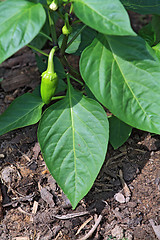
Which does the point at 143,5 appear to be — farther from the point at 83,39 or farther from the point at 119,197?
the point at 119,197

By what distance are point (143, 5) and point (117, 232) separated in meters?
1.04

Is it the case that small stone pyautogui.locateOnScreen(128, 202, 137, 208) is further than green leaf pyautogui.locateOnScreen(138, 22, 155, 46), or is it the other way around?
green leaf pyautogui.locateOnScreen(138, 22, 155, 46)

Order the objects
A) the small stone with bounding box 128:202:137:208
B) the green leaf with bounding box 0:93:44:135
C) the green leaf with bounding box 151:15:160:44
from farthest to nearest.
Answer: the green leaf with bounding box 151:15:160:44, the small stone with bounding box 128:202:137:208, the green leaf with bounding box 0:93:44:135

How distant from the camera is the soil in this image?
53.7 inches

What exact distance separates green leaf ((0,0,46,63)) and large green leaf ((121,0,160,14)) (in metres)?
0.51

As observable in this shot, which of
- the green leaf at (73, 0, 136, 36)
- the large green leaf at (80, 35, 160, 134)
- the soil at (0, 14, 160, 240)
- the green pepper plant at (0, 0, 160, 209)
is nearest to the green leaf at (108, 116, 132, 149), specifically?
the soil at (0, 14, 160, 240)

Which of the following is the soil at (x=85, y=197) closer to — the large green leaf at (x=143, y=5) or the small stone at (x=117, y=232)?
the small stone at (x=117, y=232)

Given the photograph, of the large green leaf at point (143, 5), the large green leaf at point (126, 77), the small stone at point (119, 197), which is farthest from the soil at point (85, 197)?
the large green leaf at point (143, 5)

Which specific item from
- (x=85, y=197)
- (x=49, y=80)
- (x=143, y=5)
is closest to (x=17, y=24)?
(x=49, y=80)

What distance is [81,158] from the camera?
4.11 ft

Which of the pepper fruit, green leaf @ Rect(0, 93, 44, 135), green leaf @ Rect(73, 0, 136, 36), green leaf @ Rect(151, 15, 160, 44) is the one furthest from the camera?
green leaf @ Rect(151, 15, 160, 44)

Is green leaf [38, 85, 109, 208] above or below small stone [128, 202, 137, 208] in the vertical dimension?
above

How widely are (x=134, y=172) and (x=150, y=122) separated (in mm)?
453

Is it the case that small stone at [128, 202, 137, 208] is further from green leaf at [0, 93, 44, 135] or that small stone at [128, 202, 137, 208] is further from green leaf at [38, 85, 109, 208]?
green leaf at [0, 93, 44, 135]
